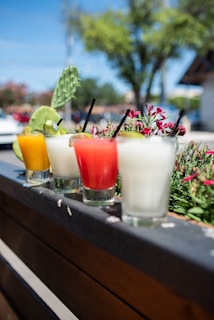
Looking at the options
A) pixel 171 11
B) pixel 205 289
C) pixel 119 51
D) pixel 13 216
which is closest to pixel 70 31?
pixel 119 51

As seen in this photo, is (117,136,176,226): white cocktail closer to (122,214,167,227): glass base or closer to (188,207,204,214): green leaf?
(122,214,167,227): glass base

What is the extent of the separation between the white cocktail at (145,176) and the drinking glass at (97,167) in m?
0.12

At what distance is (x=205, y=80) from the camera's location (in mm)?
19172

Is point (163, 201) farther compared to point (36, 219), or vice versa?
point (36, 219)

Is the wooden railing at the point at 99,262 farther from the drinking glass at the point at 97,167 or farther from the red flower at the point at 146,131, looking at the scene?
the red flower at the point at 146,131

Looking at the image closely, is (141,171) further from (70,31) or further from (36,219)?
(70,31)

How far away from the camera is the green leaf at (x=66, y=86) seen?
1.78 m

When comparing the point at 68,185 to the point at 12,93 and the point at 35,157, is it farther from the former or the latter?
the point at 12,93

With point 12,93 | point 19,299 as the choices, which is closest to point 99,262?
point 19,299

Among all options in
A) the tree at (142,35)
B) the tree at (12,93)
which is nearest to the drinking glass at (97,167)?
the tree at (142,35)

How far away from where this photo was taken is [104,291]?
4.44 ft

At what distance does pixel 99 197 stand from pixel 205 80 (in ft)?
62.2

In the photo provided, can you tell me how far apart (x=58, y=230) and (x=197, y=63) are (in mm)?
18774

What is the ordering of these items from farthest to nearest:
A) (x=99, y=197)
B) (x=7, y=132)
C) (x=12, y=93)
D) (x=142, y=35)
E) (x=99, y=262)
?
1. (x=12, y=93)
2. (x=142, y=35)
3. (x=7, y=132)
4. (x=99, y=262)
5. (x=99, y=197)
